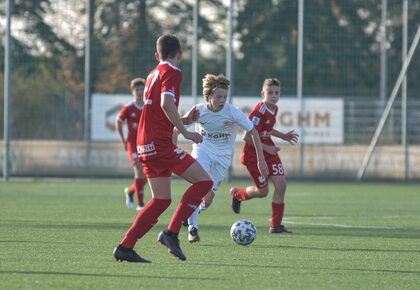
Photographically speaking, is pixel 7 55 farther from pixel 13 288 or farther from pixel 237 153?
pixel 13 288

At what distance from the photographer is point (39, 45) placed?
28.0 m

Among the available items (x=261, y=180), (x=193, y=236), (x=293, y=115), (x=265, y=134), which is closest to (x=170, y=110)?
(x=193, y=236)

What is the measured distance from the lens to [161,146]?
345 inches

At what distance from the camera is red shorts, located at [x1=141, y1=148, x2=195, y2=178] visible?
8.77 m

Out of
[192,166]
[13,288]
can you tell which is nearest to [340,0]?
[192,166]

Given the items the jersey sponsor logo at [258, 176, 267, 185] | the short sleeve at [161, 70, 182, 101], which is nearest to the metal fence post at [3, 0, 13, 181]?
the jersey sponsor logo at [258, 176, 267, 185]

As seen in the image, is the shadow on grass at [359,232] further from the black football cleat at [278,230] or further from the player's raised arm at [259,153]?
the player's raised arm at [259,153]

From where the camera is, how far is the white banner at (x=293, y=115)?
2712 cm

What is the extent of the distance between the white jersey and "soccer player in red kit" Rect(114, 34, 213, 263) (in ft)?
6.42

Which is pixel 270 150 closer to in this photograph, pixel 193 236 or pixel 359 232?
pixel 359 232

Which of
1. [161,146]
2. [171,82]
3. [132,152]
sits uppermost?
[171,82]

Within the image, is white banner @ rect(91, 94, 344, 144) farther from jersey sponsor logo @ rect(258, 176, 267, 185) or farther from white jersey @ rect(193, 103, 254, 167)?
white jersey @ rect(193, 103, 254, 167)

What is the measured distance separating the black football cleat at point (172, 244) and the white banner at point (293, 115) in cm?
1816

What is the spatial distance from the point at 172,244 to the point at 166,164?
677mm
